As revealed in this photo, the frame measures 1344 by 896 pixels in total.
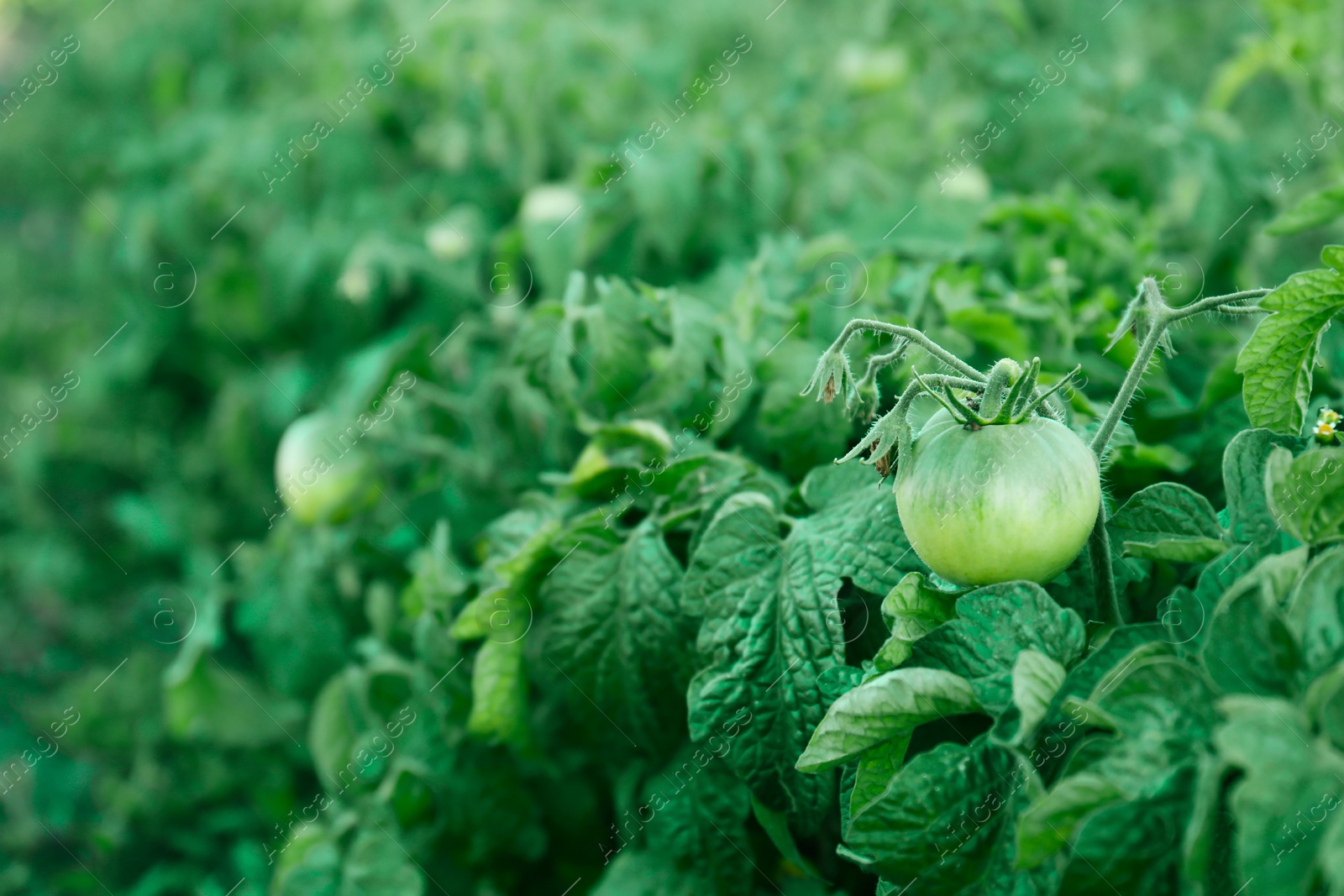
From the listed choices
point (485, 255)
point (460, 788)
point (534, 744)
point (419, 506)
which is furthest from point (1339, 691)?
point (485, 255)

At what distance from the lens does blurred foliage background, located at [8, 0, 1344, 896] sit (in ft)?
3.90

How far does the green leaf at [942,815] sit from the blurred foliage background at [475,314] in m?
0.35

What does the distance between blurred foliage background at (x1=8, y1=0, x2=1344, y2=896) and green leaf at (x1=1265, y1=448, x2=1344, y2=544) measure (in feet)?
0.76

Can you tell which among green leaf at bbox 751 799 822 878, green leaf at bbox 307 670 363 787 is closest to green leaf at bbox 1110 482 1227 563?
green leaf at bbox 751 799 822 878

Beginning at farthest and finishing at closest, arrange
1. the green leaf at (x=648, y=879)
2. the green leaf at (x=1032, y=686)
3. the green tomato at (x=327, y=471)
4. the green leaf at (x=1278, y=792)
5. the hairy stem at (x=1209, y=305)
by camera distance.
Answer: the green tomato at (x=327, y=471), the green leaf at (x=648, y=879), the hairy stem at (x=1209, y=305), the green leaf at (x=1032, y=686), the green leaf at (x=1278, y=792)

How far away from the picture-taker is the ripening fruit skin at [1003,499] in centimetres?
72

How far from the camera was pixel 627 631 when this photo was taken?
100cm

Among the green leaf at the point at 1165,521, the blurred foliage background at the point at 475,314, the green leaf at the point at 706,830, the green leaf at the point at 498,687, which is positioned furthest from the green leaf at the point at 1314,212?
the green leaf at the point at 498,687

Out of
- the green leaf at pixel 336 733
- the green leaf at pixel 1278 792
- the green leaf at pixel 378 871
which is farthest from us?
the green leaf at pixel 336 733

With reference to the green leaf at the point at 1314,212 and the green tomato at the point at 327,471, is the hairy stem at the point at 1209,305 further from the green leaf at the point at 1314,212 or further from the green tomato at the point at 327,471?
the green tomato at the point at 327,471

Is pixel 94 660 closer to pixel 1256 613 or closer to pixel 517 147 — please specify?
pixel 517 147

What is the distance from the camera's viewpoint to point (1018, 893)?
2.22 feet

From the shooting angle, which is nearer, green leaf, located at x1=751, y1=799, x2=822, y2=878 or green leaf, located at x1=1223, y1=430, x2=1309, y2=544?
green leaf, located at x1=1223, y1=430, x2=1309, y2=544

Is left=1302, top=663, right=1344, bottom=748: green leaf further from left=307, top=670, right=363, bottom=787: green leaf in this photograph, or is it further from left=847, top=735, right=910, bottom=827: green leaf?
left=307, top=670, right=363, bottom=787: green leaf
